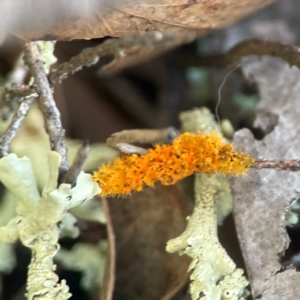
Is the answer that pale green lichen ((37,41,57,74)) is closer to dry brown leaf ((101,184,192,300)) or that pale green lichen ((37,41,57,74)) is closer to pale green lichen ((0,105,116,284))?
pale green lichen ((0,105,116,284))

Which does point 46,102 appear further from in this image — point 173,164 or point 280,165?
point 280,165

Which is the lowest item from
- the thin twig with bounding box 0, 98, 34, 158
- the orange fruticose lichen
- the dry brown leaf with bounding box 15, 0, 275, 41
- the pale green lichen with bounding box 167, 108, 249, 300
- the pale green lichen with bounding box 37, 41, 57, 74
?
the pale green lichen with bounding box 167, 108, 249, 300

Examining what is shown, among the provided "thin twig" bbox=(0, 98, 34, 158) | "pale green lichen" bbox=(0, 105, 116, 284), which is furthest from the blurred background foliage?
"thin twig" bbox=(0, 98, 34, 158)

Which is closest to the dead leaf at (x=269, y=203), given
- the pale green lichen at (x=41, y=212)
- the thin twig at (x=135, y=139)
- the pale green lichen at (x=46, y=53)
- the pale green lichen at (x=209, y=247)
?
the pale green lichen at (x=209, y=247)

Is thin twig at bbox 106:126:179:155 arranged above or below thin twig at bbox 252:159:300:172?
above

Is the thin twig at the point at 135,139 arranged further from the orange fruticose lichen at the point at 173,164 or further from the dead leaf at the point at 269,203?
the dead leaf at the point at 269,203
